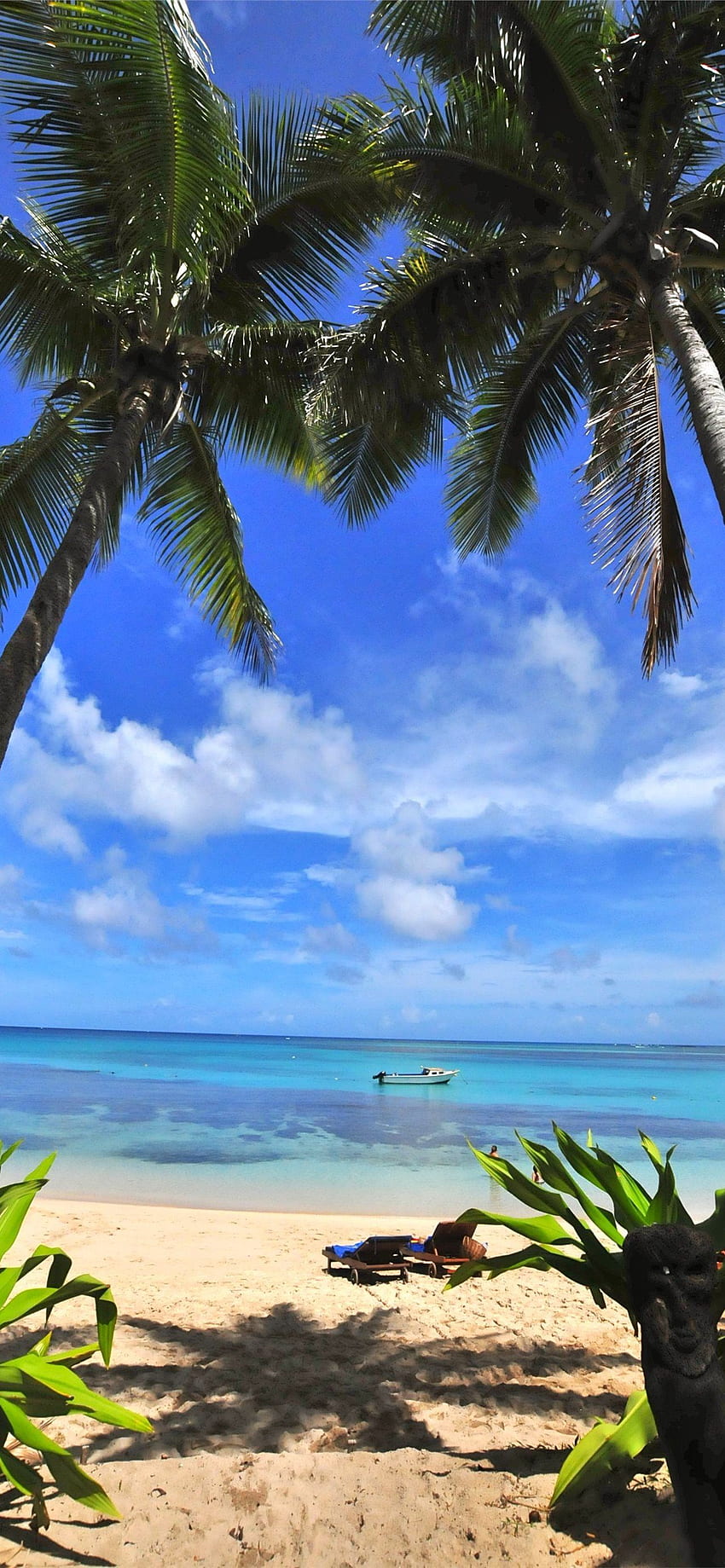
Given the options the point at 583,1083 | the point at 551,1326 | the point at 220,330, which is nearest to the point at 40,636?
the point at 220,330

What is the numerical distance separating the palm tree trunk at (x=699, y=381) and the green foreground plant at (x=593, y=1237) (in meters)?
3.41

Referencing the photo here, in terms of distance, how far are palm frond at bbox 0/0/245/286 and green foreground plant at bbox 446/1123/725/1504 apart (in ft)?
19.0

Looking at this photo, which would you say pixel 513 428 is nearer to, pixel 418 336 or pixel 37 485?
pixel 418 336

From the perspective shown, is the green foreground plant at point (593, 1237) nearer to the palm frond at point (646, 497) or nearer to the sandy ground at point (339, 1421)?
the sandy ground at point (339, 1421)

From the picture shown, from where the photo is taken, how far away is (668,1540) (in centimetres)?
244

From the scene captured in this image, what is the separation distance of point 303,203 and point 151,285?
1329mm

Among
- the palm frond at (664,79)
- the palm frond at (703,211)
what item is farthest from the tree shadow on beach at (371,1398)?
the palm frond at (664,79)

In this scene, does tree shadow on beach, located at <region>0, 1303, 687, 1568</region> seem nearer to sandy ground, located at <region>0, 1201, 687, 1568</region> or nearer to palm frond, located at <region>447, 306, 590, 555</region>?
sandy ground, located at <region>0, 1201, 687, 1568</region>

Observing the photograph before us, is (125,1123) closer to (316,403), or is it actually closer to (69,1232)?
(69,1232)

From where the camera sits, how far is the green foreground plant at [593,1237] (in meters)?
2.59

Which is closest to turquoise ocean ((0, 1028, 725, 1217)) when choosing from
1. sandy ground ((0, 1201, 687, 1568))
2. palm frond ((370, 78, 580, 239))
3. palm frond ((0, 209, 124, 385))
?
sandy ground ((0, 1201, 687, 1568))

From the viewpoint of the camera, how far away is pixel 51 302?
646cm

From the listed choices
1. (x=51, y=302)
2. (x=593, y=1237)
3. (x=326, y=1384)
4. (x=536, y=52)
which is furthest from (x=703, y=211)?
(x=326, y=1384)

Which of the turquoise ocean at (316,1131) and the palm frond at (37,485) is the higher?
the palm frond at (37,485)
